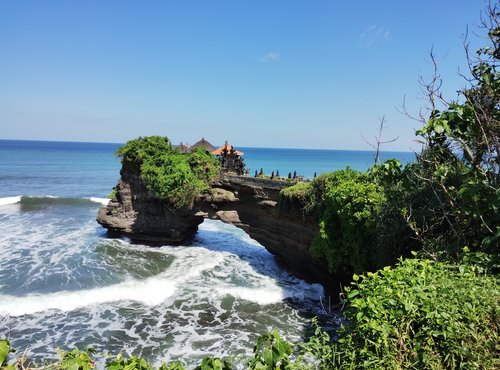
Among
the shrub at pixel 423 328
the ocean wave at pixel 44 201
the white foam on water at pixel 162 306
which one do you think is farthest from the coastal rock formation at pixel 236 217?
the ocean wave at pixel 44 201

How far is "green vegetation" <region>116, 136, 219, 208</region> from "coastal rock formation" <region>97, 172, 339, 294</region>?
69 cm

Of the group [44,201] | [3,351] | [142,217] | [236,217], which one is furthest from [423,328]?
[44,201]

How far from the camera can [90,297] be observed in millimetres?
11273

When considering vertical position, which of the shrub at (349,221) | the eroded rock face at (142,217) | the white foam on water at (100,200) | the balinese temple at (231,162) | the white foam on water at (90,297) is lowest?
the white foam on water at (90,297)

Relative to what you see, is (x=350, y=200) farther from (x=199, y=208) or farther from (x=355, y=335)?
(x=199, y=208)

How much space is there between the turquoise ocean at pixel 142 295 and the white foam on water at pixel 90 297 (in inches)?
1.2

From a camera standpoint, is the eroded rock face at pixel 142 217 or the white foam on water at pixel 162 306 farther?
the eroded rock face at pixel 142 217

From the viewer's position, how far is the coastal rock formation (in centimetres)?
1337

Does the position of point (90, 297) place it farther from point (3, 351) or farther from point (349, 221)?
point (3, 351)

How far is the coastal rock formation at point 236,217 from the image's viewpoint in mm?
13367

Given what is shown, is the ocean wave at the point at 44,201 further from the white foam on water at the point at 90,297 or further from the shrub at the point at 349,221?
the shrub at the point at 349,221

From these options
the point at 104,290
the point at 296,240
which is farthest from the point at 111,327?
the point at 296,240

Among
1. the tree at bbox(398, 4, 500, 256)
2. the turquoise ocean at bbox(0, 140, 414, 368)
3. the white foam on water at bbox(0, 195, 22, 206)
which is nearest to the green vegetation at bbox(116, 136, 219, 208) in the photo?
the turquoise ocean at bbox(0, 140, 414, 368)

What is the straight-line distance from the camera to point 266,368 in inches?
97.3
